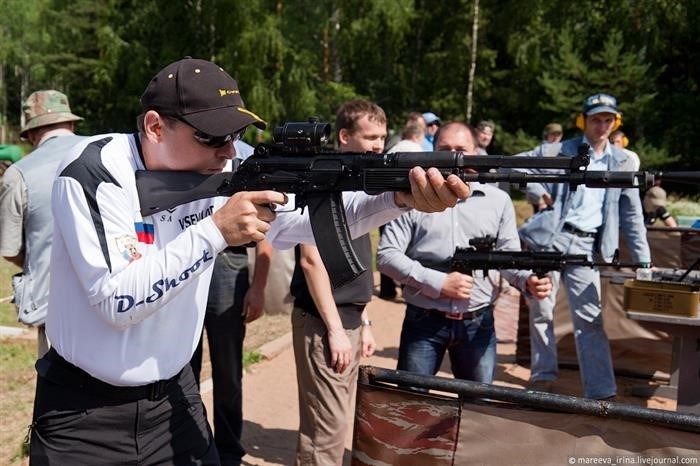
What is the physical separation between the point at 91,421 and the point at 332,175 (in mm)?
1149

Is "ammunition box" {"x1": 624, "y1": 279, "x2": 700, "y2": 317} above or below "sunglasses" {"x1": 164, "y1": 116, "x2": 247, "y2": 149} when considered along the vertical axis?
below

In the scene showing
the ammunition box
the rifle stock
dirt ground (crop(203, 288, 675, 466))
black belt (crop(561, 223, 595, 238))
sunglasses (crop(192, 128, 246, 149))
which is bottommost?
dirt ground (crop(203, 288, 675, 466))

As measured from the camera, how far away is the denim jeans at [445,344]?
4.41 meters

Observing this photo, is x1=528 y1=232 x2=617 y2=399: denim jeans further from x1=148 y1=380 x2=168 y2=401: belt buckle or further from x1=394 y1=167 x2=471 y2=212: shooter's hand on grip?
x1=148 y1=380 x2=168 y2=401: belt buckle

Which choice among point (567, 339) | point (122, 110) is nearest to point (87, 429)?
point (567, 339)

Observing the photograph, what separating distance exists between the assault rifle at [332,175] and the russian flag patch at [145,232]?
0.10 metres

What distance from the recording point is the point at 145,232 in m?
2.49

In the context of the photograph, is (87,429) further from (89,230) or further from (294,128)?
→ (294,128)

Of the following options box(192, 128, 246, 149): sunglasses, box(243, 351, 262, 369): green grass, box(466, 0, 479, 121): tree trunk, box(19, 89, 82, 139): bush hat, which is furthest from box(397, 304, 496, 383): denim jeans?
box(466, 0, 479, 121): tree trunk

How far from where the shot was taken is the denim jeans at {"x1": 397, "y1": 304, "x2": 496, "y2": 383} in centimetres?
441

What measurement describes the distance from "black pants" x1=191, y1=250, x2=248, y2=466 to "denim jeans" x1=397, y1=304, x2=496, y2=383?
1.11 metres

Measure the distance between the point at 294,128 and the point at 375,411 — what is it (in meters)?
1.18

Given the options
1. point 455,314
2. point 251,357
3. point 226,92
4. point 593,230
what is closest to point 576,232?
point 593,230

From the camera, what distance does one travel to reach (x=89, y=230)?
2301mm
